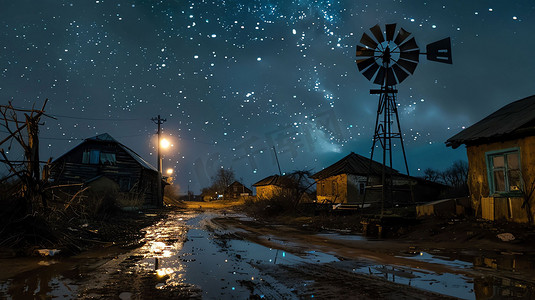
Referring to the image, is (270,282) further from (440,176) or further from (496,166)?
(440,176)

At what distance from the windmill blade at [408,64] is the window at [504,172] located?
16.6ft

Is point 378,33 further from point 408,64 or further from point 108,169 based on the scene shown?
point 108,169

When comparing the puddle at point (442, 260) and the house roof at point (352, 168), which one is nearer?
the puddle at point (442, 260)

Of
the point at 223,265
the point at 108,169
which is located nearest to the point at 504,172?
the point at 223,265

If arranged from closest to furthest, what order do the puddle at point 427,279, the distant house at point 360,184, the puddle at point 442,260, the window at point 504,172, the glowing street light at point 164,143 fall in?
the puddle at point 427,279, the puddle at point 442,260, the window at point 504,172, the distant house at point 360,184, the glowing street light at point 164,143

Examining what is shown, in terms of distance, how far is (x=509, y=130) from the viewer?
10.7 metres

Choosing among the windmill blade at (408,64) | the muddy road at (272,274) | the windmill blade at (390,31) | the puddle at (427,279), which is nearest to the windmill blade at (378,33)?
the windmill blade at (390,31)

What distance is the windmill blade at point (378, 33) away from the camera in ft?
49.3

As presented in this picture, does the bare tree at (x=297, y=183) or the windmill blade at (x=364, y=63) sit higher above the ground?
the windmill blade at (x=364, y=63)

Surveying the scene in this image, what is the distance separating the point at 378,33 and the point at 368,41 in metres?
0.58

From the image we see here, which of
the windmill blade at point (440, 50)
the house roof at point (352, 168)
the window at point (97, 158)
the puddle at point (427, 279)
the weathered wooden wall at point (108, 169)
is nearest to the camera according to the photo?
the puddle at point (427, 279)

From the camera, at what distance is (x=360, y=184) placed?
32.6 m

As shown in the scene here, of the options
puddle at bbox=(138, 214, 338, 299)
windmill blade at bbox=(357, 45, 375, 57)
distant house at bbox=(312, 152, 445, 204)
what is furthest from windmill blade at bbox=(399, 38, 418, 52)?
distant house at bbox=(312, 152, 445, 204)

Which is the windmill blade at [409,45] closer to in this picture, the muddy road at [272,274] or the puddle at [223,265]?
the muddy road at [272,274]
